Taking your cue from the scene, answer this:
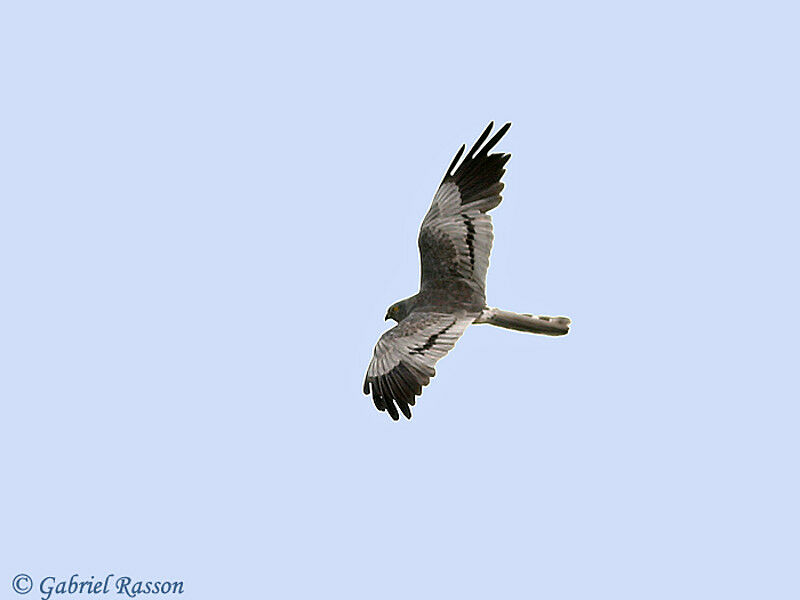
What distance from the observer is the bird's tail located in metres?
8.81

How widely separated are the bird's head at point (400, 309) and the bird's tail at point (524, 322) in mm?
692

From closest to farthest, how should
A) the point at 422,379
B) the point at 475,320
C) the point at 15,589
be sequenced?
the point at 15,589 → the point at 422,379 → the point at 475,320

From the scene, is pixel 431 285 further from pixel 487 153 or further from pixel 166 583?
pixel 166 583

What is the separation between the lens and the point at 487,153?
9031mm

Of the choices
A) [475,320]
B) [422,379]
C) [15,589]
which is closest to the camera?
[15,589]

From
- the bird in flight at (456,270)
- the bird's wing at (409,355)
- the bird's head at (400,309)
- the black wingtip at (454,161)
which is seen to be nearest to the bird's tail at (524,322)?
the bird in flight at (456,270)

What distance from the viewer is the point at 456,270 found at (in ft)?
29.2

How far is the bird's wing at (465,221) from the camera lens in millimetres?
8883

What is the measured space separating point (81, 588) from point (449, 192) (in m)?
4.75

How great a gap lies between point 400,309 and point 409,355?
98 centimetres

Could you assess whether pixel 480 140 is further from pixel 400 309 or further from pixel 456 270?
pixel 400 309

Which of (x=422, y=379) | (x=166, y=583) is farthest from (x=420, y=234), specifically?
(x=166, y=583)

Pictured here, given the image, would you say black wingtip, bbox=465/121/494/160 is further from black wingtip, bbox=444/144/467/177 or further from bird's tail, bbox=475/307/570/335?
bird's tail, bbox=475/307/570/335

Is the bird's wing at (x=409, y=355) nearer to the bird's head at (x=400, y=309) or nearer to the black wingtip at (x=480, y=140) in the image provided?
the bird's head at (x=400, y=309)
